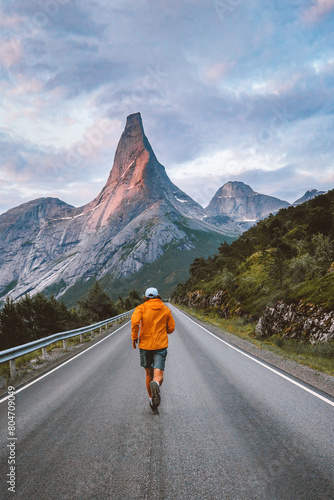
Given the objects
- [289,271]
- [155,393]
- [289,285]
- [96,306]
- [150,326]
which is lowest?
[96,306]

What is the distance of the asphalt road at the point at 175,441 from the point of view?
8.89ft

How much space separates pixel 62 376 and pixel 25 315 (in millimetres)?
35270

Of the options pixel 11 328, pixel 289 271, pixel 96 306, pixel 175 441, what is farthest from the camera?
pixel 96 306

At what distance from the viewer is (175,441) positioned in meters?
3.63

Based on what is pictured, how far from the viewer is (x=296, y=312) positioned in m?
13.3

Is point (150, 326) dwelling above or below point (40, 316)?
above

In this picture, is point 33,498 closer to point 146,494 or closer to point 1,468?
point 1,468

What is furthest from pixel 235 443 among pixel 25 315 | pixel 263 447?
pixel 25 315

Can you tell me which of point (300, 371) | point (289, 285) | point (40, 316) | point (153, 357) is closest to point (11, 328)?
point (40, 316)

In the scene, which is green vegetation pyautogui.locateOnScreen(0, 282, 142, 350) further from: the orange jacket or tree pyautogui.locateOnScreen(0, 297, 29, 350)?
the orange jacket

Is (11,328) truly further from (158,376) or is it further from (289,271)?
(158,376)

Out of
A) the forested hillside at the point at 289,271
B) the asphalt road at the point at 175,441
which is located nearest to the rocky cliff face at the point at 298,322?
the forested hillside at the point at 289,271

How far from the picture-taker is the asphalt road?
2.71 metres

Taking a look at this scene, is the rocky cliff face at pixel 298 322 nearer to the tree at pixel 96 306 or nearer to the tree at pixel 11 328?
the tree at pixel 11 328
